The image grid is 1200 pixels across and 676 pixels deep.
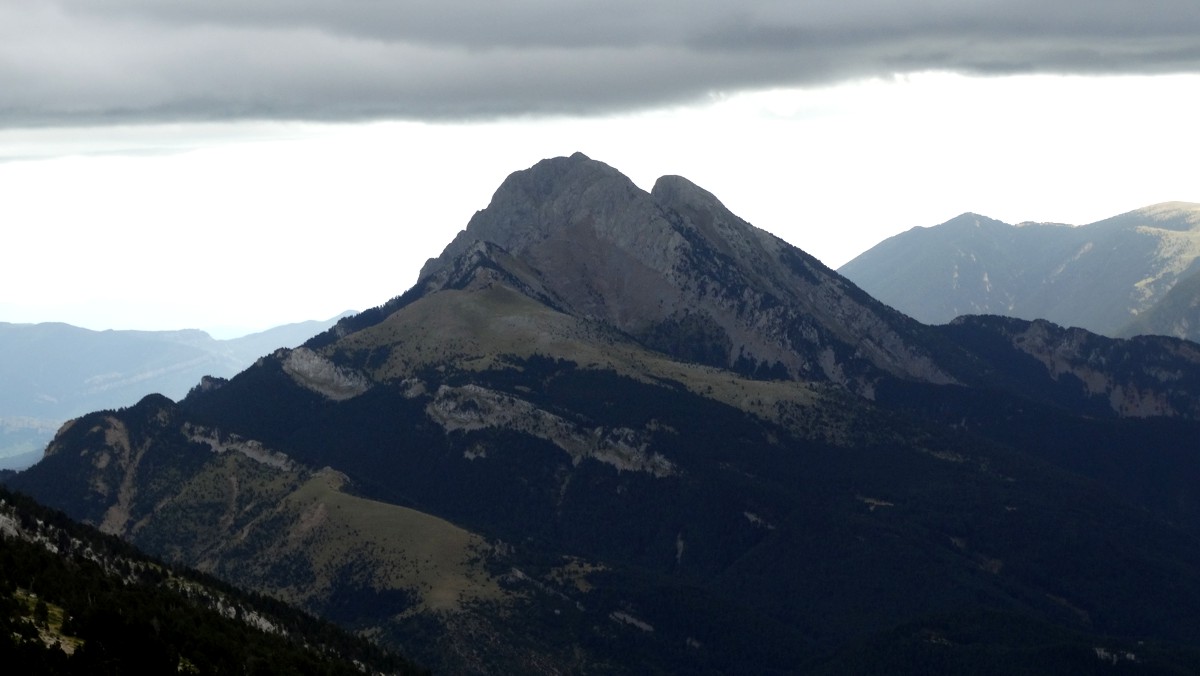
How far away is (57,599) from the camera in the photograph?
19950cm

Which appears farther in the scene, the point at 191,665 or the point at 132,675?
the point at 191,665

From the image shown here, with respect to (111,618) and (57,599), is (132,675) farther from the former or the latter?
(57,599)

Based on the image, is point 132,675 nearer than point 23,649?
No

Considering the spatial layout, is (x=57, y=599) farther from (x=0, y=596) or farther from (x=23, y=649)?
(x=23, y=649)

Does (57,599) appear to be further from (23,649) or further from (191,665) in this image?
(23,649)

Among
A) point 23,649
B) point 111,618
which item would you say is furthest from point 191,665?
point 23,649

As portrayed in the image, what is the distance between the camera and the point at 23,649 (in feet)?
554

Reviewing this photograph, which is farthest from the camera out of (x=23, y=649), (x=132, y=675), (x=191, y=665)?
(x=191, y=665)

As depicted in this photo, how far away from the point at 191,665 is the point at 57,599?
688 inches

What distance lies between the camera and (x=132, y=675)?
180m

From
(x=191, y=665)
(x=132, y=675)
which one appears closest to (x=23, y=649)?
(x=132, y=675)

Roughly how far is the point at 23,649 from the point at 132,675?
13601 millimetres

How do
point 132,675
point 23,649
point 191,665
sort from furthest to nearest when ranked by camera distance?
1. point 191,665
2. point 132,675
3. point 23,649

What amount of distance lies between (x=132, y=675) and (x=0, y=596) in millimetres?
16807
